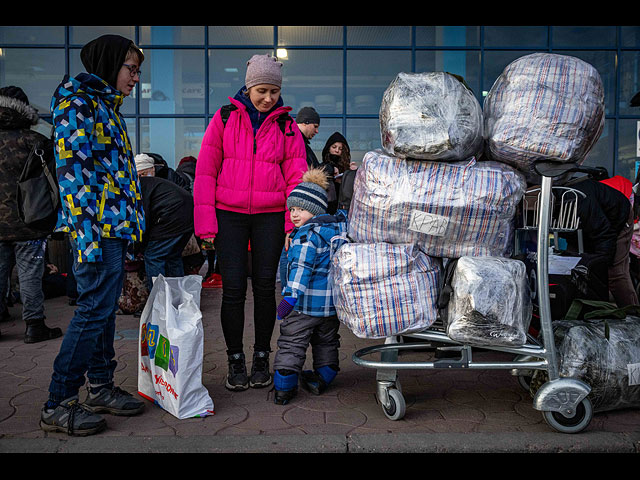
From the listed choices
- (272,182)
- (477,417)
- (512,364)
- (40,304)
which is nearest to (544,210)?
(512,364)

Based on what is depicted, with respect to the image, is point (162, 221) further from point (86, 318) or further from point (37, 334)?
point (86, 318)

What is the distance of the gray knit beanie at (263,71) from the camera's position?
3453 mm

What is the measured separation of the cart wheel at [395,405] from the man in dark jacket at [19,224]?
307cm

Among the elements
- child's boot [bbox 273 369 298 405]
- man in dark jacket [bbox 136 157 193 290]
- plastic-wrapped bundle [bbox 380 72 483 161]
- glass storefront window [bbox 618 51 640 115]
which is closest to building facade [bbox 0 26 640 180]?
glass storefront window [bbox 618 51 640 115]

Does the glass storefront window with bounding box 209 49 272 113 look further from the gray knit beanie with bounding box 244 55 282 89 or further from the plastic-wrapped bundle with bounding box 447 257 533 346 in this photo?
the plastic-wrapped bundle with bounding box 447 257 533 346

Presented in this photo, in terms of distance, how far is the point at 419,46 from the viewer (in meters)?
10.9

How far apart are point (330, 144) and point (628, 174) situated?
711 cm

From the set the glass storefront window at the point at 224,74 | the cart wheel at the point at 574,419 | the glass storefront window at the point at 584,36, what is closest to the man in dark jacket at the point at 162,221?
the cart wheel at the point at 574,419

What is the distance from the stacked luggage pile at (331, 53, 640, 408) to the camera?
2.81 metres

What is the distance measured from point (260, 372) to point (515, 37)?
943 cm

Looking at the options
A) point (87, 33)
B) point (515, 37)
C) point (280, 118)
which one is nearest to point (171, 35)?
point (87, 33)

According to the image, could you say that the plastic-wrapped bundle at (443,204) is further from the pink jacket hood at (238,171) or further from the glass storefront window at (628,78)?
the glass storefront window at (628,78)

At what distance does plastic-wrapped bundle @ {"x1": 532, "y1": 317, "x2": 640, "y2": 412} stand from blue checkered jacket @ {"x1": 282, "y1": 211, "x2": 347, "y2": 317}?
53.0 inches
